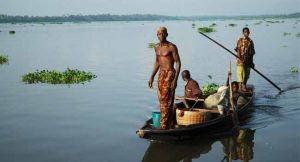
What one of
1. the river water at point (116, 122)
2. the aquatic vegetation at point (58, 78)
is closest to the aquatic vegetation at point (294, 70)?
the river water at point (116, 122)

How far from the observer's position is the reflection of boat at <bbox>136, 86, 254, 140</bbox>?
8.53 metres

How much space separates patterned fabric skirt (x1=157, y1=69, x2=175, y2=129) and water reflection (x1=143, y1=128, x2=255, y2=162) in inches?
20.3

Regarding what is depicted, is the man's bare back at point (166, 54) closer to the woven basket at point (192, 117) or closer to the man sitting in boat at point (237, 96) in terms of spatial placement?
the woven basket at point (192, 117)

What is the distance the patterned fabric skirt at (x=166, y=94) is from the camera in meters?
8.74

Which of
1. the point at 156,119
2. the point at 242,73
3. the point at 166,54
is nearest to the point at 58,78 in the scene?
the point at 242,73

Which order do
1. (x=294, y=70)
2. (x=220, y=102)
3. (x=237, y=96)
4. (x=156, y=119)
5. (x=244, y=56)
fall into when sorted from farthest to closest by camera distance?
(x=294, y=70), (x=244, y=56), (x=237, y=96), (x=220, y=102), (x=156, y=119)

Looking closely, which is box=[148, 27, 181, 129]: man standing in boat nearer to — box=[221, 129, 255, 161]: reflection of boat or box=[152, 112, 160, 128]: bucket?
box=[152, 112, 160, 128]: bucket

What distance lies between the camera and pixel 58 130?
1056 cm

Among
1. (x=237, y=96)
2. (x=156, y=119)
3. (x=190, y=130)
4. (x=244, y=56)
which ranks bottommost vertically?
(x=190, y=130)

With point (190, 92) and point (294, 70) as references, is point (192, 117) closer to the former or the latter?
point (190, 92)

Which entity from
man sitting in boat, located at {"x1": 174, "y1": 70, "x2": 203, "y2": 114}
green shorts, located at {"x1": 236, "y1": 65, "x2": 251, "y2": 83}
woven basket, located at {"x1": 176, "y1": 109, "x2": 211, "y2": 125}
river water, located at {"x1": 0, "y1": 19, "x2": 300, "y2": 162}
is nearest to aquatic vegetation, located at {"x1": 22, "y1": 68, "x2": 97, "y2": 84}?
river water, located at {"x1": 0, "y1": 19, "x2": 300, "y2": 162}

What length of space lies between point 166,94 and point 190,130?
939mm

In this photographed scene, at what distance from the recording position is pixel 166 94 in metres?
8.80

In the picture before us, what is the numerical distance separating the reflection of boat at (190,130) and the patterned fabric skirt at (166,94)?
0.31 m
